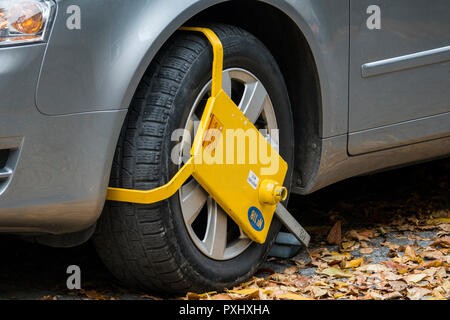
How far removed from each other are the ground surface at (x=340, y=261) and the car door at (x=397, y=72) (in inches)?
18.5

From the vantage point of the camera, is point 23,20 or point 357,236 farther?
point 357,236

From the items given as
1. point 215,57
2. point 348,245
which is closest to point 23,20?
point 215,57

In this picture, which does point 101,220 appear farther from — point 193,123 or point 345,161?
point 345,161

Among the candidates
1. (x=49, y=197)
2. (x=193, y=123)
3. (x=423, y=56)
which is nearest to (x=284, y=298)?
(x=193, y=123)

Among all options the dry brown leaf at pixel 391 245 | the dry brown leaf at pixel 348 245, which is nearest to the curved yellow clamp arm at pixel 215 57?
the dry brown leaf at pixel 348 245

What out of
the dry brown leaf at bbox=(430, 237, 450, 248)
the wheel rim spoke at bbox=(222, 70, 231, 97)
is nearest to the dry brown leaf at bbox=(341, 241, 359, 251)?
the dry brown leaf at bbox=(430, 237, 450, 248)

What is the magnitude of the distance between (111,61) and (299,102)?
100 centimetres

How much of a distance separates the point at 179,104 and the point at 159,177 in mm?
240

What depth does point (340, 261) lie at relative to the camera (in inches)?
117

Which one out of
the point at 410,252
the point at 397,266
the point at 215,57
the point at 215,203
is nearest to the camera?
the point at 215,57

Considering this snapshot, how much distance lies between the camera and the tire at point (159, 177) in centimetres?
226

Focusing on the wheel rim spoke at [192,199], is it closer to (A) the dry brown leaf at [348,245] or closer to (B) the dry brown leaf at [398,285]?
(B) the dry brown leaf at [398,285]

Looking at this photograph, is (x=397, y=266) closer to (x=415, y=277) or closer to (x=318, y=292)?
(x=415, y=277)

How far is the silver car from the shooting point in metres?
2.05
